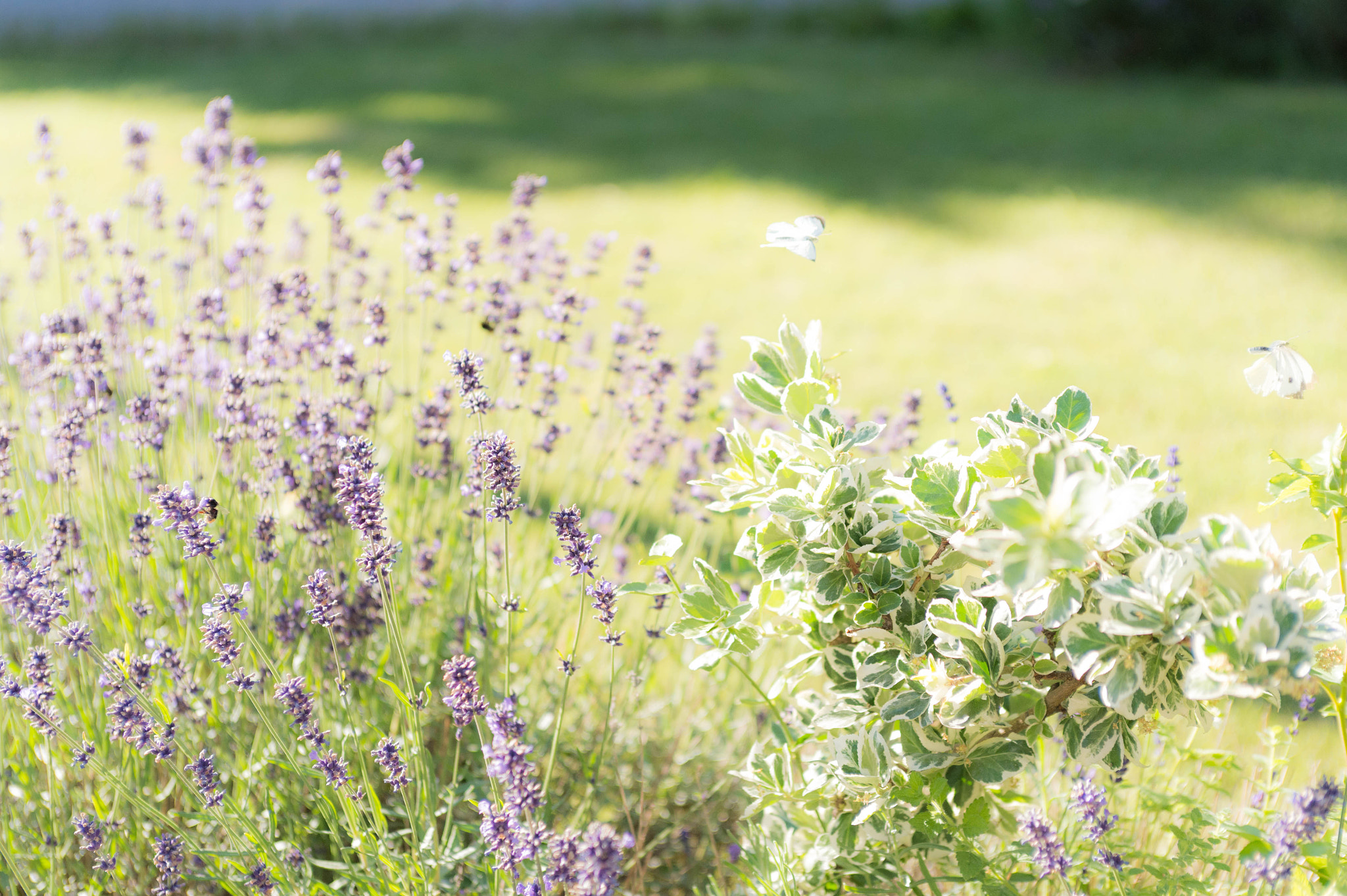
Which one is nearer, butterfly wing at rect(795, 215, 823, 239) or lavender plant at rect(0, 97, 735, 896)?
lavender plant at rect(0, 97, 735, 896)

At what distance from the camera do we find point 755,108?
8445mm

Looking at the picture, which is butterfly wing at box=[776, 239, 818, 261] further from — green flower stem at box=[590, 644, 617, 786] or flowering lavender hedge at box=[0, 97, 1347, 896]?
green flower stem at box=[590, 644, 617, 786]

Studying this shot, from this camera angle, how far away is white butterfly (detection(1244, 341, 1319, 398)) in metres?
1.41

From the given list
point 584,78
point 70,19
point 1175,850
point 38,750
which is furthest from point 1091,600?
point 70,19

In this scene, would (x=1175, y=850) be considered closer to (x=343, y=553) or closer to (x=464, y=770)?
(x=464, y=770)

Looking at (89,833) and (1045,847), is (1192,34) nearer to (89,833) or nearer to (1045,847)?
(1045,847)

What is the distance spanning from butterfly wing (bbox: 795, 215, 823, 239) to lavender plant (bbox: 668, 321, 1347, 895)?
0.16m

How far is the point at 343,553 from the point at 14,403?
3.21 ft

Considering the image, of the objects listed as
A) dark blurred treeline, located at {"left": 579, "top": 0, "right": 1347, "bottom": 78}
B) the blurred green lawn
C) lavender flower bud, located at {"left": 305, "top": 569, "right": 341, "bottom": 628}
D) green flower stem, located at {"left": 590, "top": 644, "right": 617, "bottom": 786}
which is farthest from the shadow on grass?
lavender flower bud, located at {"left": 305, "top": 569, "right": 341, "bottom": 628}

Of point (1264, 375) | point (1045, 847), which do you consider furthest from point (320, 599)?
point (1264, 375)

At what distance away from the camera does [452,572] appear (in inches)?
90.2

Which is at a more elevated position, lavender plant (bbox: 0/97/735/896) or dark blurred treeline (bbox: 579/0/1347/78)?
dark blurred treeline (bbox: 579/0/1347/78)

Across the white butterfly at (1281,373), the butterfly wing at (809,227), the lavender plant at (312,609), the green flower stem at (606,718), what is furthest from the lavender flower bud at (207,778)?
the white butterfly at (1281,373)

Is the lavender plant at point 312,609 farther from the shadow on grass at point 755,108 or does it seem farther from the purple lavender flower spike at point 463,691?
the shadow on grass at point 755,108
